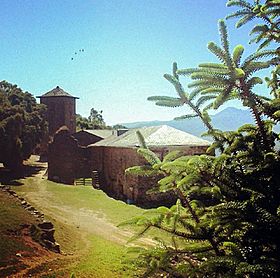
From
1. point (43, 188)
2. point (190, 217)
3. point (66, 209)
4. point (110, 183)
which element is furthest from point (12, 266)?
point (110, 183)

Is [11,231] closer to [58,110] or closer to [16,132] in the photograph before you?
[16,132]

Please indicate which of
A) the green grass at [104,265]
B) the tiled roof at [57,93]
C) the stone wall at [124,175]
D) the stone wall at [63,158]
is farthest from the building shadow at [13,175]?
the green grass at [104,265]

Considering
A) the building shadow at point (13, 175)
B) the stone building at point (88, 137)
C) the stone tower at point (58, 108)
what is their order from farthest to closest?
the stone tower at point (58, 108) → the stone building at point (88, 137) → the building shadow at point (13, 175)

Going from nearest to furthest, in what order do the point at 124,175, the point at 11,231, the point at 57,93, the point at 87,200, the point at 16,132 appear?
1. the point at 11,231
2. the point at 87,200
3. the point at 124,175
4. the point at 16,132
5. the point at 57,93

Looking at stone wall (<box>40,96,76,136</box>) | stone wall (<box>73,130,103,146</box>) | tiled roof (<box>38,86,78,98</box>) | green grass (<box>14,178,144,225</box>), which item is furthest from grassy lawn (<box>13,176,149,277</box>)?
tiled roof (<box>38,86,78,98</box>)

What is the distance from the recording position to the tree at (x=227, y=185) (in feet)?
11.1

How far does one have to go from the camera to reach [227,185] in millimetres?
3848

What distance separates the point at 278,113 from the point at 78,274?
845cm

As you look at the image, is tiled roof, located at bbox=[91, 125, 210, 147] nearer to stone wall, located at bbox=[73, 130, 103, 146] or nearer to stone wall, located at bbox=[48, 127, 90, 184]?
stone wall, located at bbox=[48, 127, 90, 184]

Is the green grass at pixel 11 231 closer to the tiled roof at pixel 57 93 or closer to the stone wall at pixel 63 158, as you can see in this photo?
the stone wall at pixel 63 158

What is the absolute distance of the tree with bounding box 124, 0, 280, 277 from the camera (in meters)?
3.38

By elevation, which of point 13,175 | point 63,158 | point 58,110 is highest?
point 58,110

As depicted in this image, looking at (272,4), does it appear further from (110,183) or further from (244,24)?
(110,183)

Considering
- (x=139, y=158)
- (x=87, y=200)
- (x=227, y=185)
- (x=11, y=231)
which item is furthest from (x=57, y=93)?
(x=227, y=185)
